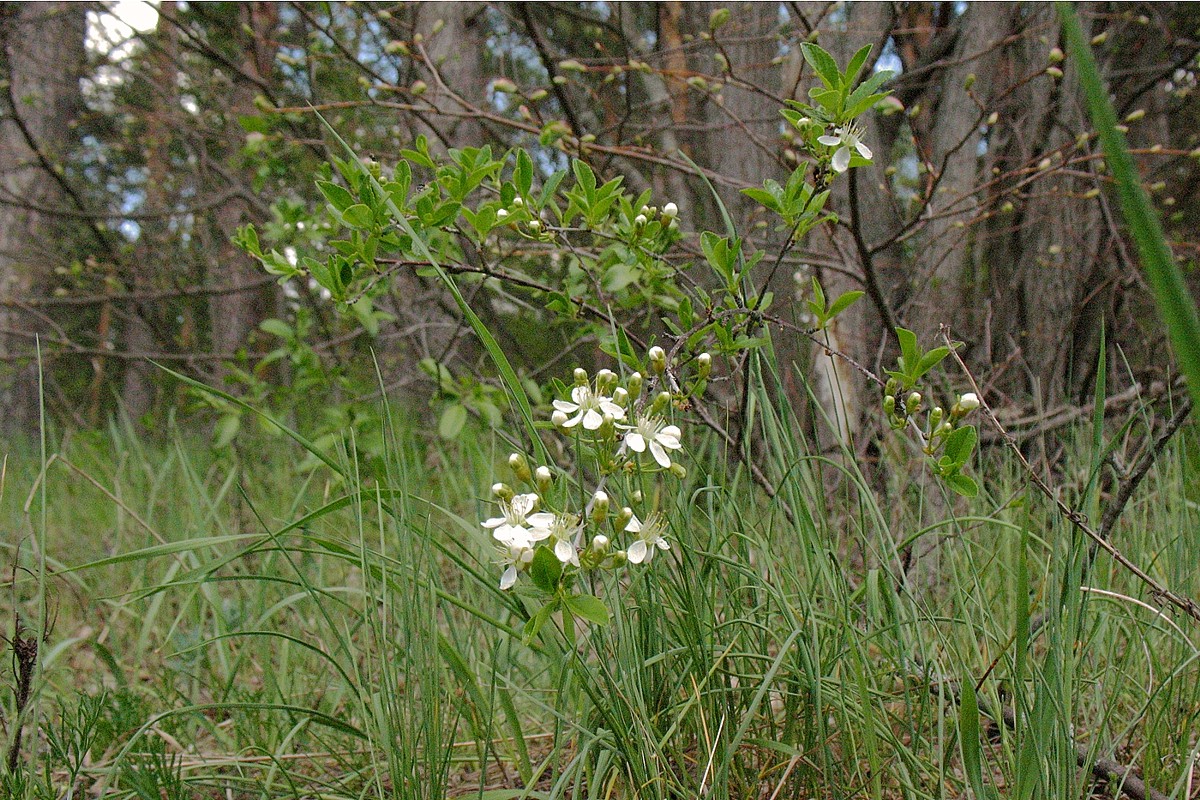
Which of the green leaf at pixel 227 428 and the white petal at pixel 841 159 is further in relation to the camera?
the green leaf at pixel 227 428

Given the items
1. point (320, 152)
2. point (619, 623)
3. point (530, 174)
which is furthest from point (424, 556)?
point (320, 152)

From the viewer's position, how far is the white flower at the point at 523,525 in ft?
2.86

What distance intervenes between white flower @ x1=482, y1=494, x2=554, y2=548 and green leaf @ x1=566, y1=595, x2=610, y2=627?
0.26 feet

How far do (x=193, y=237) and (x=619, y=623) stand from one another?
5.36m

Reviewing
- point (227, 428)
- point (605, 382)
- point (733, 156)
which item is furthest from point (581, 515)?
point (733, 156)

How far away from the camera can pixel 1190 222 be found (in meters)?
5.05

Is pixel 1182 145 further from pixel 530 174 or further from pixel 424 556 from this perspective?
pixel 424 556

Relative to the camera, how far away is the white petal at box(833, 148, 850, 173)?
1163 millimetres

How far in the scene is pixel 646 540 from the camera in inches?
39.3

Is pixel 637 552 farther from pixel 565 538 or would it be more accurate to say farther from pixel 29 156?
pixel 29 156

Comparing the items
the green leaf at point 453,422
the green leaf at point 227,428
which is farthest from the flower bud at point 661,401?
the green leaf at point 227,428

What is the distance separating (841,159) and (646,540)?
626 millimetres

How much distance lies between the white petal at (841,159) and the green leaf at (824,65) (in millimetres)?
103

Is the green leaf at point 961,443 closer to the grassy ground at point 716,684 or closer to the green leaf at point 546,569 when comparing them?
the grassy ground at point 716,684
